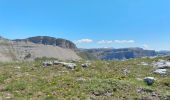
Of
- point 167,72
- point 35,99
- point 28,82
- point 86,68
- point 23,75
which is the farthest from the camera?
point 86,68

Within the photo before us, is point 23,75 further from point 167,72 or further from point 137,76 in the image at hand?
point 167,72

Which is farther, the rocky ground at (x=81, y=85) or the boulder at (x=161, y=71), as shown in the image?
the boulder at (x=161, y=71)

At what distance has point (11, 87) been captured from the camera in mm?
26328

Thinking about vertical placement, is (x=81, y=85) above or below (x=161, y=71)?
below

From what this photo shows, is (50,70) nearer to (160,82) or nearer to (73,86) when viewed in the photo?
(73,86)

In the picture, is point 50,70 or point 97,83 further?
point 50,70

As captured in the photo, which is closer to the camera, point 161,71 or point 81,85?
point 81,85

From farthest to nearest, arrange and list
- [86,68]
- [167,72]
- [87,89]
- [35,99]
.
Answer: [86,68] < [167,72] < [87,89] < [35,99]

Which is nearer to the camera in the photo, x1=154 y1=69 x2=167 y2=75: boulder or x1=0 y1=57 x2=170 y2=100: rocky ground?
x1=0 y1=57 x2=170 y2=100: rocky ground

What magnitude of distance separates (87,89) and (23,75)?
7.65m

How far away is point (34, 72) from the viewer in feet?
107

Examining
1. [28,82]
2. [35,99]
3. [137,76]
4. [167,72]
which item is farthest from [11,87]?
[167,72]

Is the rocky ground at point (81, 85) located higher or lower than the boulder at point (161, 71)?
lower

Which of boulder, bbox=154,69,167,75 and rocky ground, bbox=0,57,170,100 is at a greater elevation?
boulder, bbox=154,69,167,75
